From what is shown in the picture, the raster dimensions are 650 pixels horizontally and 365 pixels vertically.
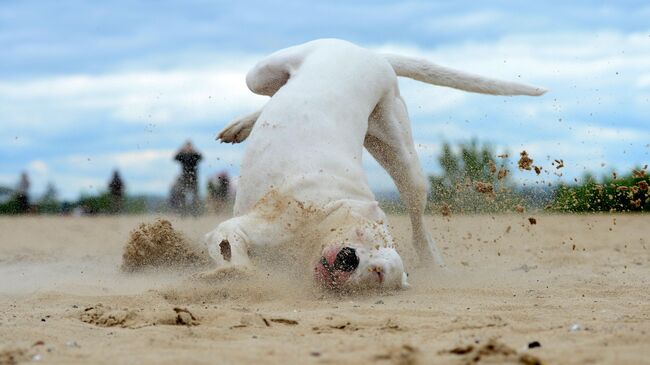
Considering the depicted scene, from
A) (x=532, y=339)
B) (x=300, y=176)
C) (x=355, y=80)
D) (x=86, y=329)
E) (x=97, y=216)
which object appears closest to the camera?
(x=532, y=339)

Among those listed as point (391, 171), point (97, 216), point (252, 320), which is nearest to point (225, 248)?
point (252, 320)

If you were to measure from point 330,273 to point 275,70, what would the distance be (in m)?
2.76

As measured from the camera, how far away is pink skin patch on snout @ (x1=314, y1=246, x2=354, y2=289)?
6.16 metres

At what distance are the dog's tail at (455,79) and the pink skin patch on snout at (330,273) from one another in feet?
11.2

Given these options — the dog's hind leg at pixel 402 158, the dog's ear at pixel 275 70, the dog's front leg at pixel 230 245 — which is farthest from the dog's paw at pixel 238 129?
the dog's front leg at pixel 230 245

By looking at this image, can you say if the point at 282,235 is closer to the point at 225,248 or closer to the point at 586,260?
the point at 225,248

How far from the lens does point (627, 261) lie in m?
10.2

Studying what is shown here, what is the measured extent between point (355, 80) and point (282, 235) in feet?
6.10

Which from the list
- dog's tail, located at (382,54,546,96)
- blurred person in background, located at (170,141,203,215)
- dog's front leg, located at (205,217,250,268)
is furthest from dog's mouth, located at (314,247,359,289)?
blurred person in background, located at (170,141,203,215)

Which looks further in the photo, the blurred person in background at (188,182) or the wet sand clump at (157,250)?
the blurred person in background at (188,182)

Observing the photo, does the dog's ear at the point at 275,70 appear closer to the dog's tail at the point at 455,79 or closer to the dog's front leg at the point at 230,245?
the dog's tail at the point at 455,79

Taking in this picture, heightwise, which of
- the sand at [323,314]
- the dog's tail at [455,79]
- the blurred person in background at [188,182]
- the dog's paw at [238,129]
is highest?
the dog's tail at [455,79]

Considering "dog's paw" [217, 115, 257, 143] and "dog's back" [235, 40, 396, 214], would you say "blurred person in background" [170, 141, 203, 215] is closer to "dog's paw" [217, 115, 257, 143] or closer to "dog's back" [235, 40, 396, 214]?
"dog's paw" [217, 115, 257, 143]

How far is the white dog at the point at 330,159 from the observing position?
6375mm
